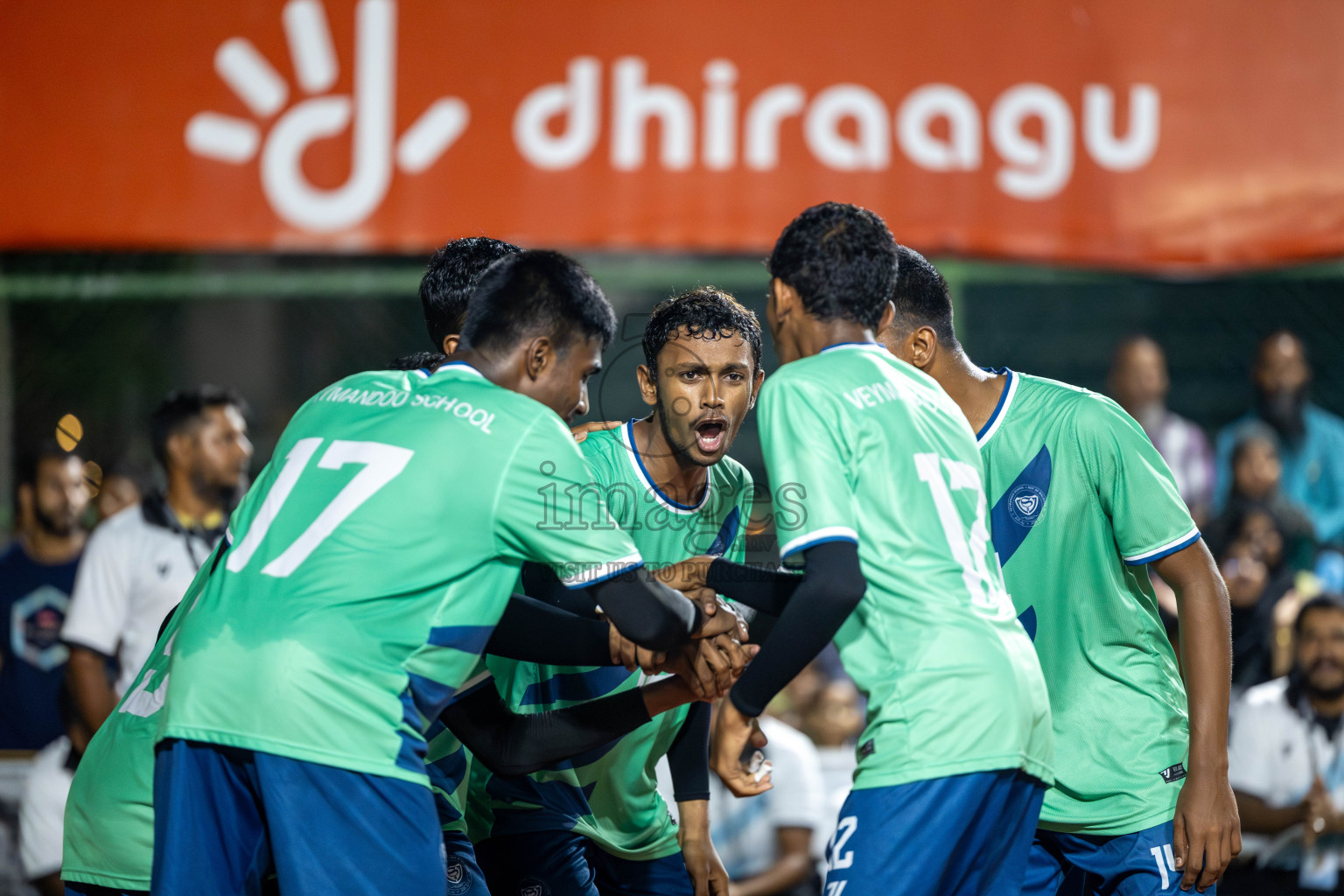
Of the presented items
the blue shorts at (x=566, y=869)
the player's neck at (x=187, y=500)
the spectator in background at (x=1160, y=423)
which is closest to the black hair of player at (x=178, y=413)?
the player's neck at (x=187, y=500)

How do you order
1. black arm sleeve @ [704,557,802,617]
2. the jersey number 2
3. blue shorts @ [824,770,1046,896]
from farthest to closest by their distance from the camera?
black arm sleeve @ [704,557,802,617], the jersey number 2, blue shorts @ [824,770,1046,896]

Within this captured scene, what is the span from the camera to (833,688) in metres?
6.43

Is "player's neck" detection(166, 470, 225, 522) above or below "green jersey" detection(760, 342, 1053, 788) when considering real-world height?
below

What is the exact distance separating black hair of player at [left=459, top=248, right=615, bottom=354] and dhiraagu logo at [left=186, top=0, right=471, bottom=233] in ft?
14.8

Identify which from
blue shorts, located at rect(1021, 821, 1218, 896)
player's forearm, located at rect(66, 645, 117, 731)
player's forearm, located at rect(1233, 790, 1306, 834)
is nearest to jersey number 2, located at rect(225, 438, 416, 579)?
blue shorts, located at rect(1021, 821, 1218, 896)

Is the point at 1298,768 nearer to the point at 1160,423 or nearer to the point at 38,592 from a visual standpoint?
the point at 1160,423

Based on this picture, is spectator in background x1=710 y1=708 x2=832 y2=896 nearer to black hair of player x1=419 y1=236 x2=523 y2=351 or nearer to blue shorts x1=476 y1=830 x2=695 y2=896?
blue shorts x1=476 y1=830 x2=695 y2=896

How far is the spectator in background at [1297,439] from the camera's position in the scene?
6.72m

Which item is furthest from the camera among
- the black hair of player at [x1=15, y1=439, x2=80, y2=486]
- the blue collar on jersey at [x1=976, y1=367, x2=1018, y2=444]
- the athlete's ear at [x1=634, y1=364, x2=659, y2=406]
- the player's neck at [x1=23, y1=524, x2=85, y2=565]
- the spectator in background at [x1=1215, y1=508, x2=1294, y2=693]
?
the black hair of player at [x1=15, y1=439, x2=80, y2=486]

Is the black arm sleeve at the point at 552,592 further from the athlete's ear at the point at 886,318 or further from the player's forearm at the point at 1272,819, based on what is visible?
the player's forearm at the point at 1272,819

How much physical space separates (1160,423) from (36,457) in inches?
231

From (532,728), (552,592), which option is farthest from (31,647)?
(532,728)

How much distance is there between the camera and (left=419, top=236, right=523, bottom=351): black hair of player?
3652mm

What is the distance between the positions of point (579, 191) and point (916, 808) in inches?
208
